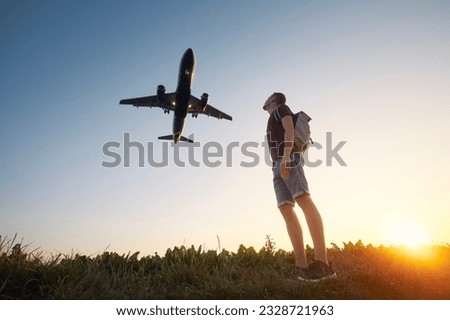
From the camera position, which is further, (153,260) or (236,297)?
(153,260)

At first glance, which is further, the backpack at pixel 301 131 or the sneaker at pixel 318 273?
the backpack at pixel 301 131

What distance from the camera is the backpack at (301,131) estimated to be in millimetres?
4402

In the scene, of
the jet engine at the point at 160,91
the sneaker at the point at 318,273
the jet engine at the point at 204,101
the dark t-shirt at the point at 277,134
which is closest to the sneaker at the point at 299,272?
the sneaker at the point at 318,273

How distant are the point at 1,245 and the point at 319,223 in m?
3.80

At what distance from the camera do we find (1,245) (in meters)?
3.79

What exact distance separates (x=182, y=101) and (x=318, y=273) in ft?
70.4

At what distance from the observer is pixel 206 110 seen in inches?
1176

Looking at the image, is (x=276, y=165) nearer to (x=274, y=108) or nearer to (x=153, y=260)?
(x=274, y=108)

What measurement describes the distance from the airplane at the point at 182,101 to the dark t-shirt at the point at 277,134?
63.0 feet

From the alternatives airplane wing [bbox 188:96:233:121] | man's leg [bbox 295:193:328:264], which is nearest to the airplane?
airplane wing [bbox 188:96:233:121]

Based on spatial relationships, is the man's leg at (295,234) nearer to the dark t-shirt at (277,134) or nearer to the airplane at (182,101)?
the dark t-shirt at (277,134)

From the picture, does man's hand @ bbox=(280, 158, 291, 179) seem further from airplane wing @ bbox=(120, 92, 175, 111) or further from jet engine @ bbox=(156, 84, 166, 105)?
airplane wing @ bbox=(120, 92, 175, 111)

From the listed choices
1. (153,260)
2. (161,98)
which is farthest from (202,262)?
(161,98)
